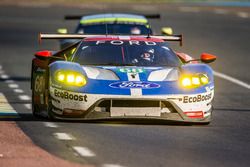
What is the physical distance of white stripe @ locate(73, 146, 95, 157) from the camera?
42.0 ft

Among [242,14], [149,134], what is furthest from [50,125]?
[242,14]

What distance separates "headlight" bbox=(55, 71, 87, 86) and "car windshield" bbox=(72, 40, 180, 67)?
0.81 m

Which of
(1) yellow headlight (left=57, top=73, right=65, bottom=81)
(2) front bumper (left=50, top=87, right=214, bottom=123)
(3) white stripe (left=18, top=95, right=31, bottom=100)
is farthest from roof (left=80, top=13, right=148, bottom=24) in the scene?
(2) front bumper (left=50, top=87, right=214, bottom=123)

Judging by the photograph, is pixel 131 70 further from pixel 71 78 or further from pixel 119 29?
pixel 119 29

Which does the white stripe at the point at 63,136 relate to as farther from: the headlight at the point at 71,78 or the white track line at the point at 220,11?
the white track line at the point at 220,11

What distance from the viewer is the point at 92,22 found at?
2645 centimetres

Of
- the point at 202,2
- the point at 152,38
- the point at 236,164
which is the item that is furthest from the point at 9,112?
the point at 202,2

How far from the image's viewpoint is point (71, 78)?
1555 cm

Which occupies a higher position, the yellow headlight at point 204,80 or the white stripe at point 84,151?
the yellow headlight at point 204,80

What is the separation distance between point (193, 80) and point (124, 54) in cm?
135

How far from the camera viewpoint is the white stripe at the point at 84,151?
12.8 m

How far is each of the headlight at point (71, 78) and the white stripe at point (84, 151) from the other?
2.13 m

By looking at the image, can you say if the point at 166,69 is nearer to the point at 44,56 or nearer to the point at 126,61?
the point at 126,61

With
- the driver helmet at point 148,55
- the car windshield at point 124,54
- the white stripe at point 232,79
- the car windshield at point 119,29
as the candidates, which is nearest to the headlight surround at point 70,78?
the car windshield at point 124,54
